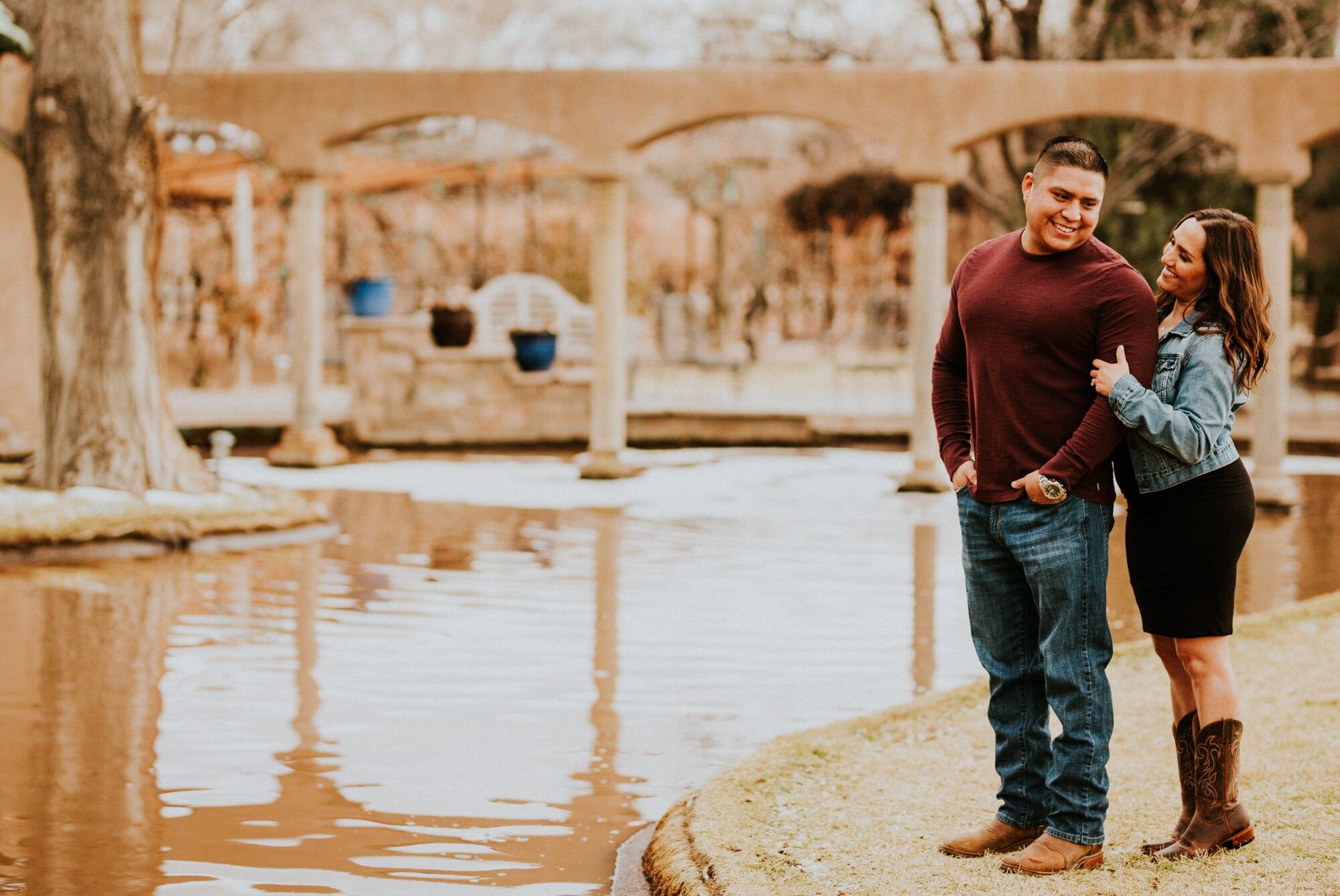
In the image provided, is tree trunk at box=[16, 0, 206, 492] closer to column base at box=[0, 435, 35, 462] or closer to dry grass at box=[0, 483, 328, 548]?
dry grass at box=[0, 483, 328, 548]

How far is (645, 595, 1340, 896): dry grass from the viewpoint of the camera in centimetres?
369

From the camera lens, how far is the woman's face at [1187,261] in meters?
3.81

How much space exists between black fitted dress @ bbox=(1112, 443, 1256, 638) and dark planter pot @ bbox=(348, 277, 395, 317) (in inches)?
490

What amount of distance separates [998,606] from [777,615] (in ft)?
12.3

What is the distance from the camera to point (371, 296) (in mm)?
15664

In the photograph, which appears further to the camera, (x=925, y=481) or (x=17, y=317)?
(x=17, y=317)

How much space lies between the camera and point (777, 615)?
7562 mm

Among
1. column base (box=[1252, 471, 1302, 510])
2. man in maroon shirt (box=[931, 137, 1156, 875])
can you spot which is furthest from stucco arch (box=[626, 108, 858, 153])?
man in maroon shirt (box=[931, 137, 1156, 875])

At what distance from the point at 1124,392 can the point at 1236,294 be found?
0.42m

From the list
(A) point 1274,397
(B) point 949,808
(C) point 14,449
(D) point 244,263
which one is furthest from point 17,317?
(B) point 949,808

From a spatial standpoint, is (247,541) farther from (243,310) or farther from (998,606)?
(243,310)

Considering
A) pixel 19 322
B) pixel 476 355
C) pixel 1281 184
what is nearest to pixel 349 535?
pixel 19 322

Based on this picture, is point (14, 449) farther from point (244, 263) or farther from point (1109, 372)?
point (1109, 372)

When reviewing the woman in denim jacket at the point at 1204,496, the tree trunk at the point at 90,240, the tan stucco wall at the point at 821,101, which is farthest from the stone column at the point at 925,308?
the woman in denim jacket at the point at 1204,496
